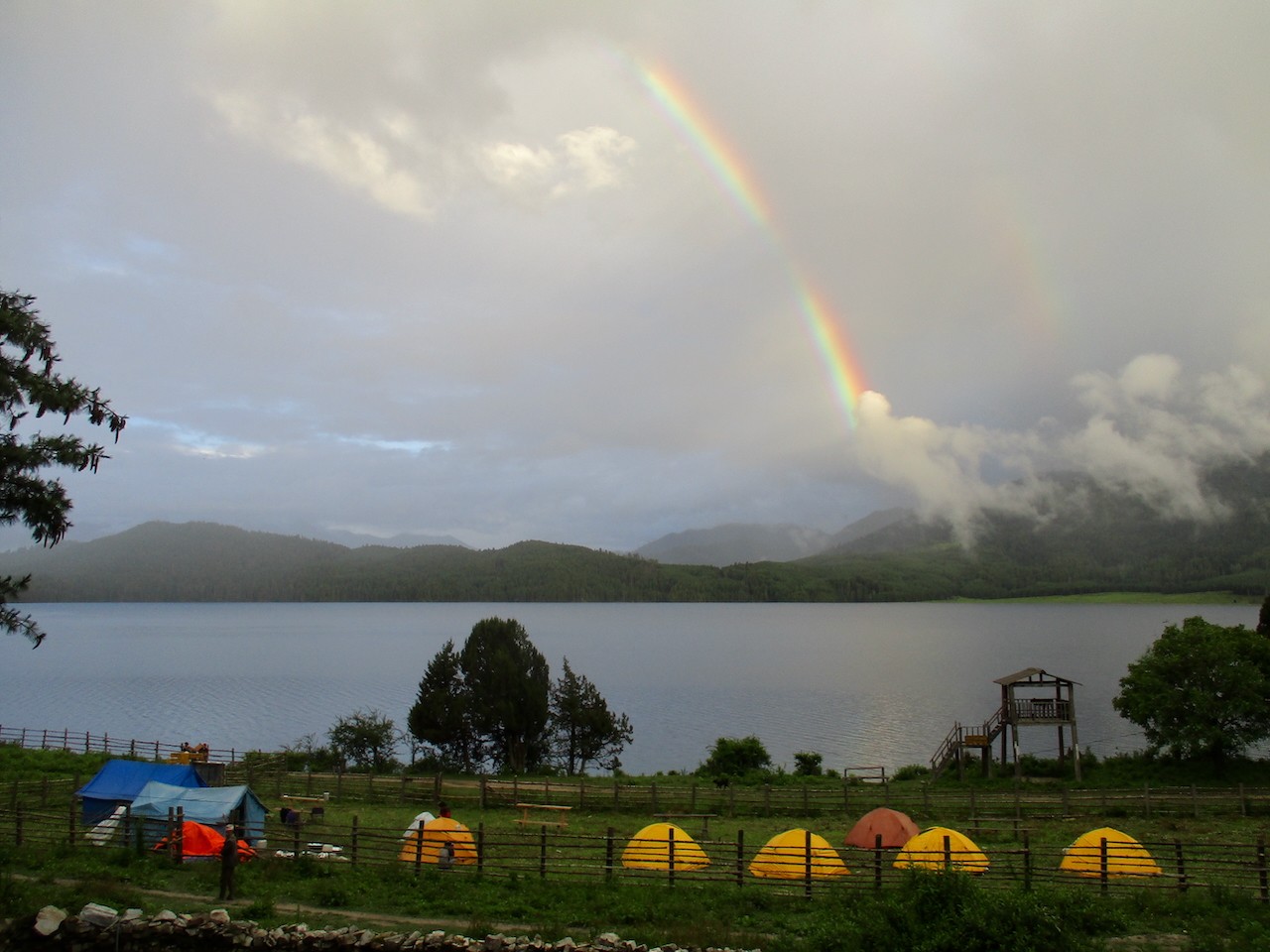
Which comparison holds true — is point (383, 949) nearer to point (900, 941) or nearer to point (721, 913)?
point (721, 913)

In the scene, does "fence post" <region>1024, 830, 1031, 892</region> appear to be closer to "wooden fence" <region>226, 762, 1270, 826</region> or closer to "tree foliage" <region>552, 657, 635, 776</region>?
"wooden fence" <region>226, 762, 1270, 826</region>

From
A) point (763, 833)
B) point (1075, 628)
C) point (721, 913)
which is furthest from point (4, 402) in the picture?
point (1075, 628)

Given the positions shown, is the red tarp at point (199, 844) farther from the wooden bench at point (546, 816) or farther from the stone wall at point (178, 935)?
the wooden bench at point (546, 816)

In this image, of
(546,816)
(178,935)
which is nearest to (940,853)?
(178,935)

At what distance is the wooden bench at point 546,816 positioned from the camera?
2750cm

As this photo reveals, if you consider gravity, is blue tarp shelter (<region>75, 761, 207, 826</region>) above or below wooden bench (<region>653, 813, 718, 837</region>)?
above

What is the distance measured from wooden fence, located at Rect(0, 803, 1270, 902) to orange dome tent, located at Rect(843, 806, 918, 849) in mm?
414

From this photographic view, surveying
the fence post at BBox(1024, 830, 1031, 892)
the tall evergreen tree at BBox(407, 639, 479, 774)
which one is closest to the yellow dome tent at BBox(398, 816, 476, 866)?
the fence post at BBox(1024, 830, 1031, 892)

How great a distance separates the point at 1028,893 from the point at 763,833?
13.6 metres

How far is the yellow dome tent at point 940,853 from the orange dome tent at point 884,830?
71 centimetres

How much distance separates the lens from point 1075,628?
193 m

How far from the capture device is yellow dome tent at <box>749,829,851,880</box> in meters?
19.1

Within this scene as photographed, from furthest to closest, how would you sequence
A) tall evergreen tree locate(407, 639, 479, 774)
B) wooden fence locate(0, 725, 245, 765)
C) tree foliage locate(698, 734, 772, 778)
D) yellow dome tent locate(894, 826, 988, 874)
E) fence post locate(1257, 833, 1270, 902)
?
tall evergreen tree locate(407, 639, 479, 774) < wooden fence locate(0, 725, 245, 765) < tree foliage locate(698, 734, 772, 778) < yellow dome tent locate(894, 826, 988, 874) < fence post locate(1257, 833, 1270, 902)

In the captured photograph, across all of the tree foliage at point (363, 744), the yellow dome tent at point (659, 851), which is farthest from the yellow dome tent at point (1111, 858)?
the tree foliage at point (363, 744)
